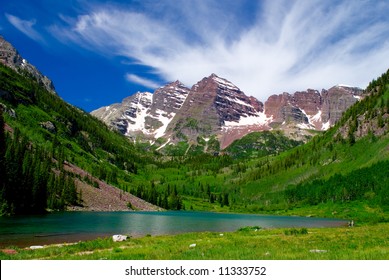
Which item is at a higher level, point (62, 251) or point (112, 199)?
Result: point (112, 199)

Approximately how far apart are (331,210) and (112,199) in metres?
120

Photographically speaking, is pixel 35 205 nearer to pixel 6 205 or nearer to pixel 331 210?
pixel 6 205

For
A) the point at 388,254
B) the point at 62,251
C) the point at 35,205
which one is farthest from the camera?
the point at 35,205

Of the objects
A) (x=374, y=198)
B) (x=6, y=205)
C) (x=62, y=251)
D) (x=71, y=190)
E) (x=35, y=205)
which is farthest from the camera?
(x=374, y=198)

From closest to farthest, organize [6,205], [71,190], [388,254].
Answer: [388,254]
[6,205]
[71,190]

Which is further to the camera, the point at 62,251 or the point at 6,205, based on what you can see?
the point at 6,205

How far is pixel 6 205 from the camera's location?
106375mm
